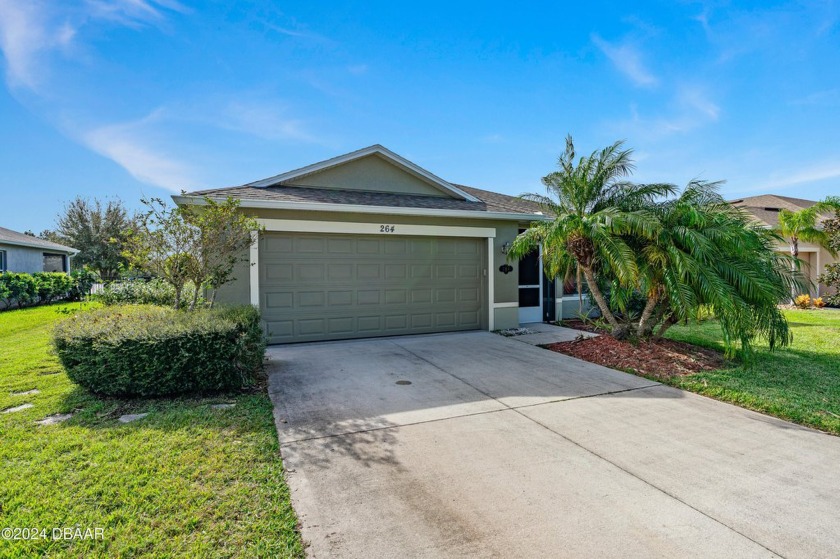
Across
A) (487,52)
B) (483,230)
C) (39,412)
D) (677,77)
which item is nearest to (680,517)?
(39,412)

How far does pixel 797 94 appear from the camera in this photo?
1132 cm

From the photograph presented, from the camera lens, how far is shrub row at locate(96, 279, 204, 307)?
877 centimetres

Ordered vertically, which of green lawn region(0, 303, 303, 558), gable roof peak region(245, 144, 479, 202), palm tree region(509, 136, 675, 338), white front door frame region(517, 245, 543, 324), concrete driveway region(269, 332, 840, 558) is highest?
gable roof peak region(245, 144, 479, 202)

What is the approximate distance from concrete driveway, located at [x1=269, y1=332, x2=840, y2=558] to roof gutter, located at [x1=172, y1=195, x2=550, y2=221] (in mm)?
3654

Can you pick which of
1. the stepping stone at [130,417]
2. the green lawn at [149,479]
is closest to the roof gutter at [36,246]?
the green lawn at [149,479]

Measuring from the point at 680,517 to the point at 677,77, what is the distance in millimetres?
11724

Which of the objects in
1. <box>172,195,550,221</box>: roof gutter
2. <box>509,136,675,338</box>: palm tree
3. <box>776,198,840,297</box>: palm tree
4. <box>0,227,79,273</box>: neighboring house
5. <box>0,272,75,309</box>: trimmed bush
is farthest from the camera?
<box>0,227,79,273</box>: neighboring house

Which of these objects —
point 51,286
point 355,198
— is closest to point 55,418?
point 355,198

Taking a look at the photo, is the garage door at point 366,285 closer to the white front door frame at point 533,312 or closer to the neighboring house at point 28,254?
the white front door frame at point 533,312

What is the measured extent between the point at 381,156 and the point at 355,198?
1.87m

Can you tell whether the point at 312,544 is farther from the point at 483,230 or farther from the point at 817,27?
the point at 817,27

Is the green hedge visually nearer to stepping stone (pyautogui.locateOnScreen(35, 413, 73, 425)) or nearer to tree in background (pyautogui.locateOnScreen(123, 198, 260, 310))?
tree in background (pyautogui.locateOnScreen(123, 198, 260, 310))

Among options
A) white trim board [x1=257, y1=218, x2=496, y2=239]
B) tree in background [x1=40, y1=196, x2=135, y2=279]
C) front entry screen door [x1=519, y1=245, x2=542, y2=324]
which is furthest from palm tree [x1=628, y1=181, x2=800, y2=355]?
tree in background [x1=40, y1=196, x2=135, y2=279]

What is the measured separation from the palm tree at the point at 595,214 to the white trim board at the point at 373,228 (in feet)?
5.17
